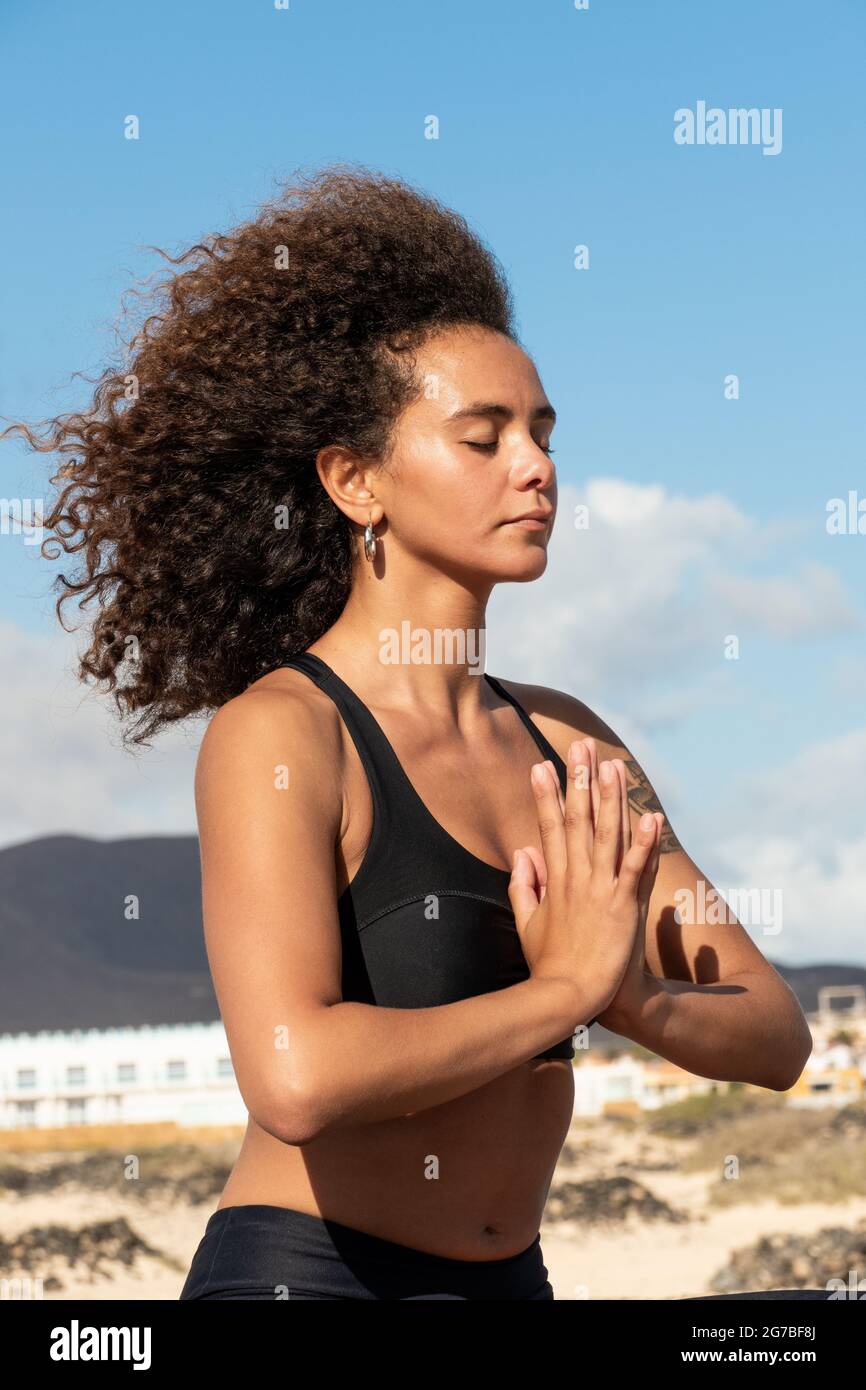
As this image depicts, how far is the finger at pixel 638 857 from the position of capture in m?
2.73

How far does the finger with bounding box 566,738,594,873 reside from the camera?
2748 millimetres

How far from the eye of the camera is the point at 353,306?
3.41 m

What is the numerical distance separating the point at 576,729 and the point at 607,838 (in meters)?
0.78

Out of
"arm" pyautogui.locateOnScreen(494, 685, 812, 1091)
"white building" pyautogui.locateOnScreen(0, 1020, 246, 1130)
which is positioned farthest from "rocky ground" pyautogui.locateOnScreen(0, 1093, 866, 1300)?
"arm" pyautogui.locateOnScreen(494, 685, 812, 1091)

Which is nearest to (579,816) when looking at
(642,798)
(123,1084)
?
(642,798)

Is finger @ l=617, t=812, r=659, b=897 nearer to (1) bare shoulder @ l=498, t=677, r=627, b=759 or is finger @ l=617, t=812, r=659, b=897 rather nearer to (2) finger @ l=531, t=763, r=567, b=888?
(2) finger @ l=531, t=763, r=567, b=888

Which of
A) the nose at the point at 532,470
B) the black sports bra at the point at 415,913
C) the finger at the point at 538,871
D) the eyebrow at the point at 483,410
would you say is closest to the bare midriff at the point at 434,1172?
the black sports bra at the point at 415,913

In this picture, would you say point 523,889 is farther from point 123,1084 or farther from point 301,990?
point 123,1084

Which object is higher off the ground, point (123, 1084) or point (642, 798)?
point (642, 798)

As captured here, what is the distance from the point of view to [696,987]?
2973mm

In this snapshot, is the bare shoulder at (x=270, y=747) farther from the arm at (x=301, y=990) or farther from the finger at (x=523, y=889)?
the finger at (x=523, y=889)

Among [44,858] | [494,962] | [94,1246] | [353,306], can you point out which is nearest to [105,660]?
[353,306]
